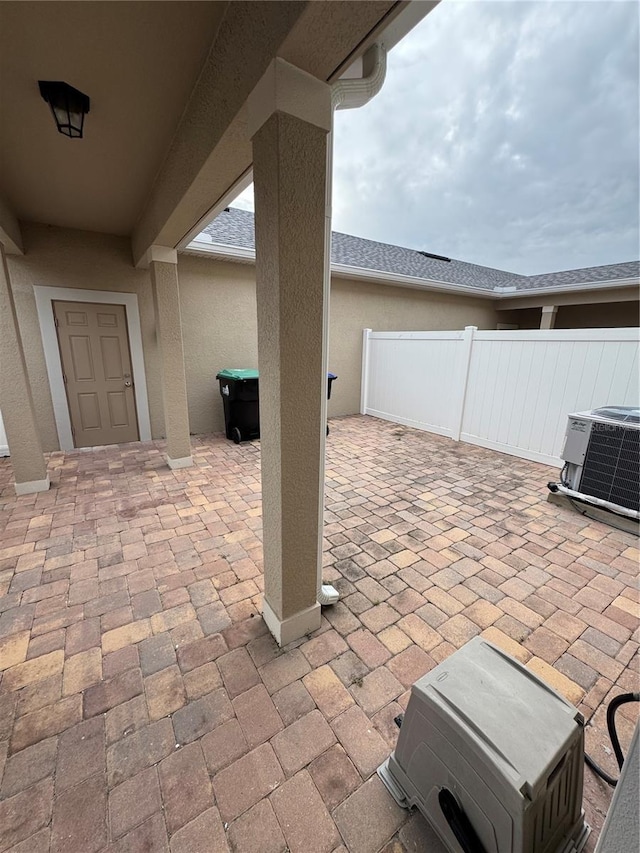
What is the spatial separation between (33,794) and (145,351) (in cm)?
494

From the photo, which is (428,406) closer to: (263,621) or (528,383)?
(528,383)

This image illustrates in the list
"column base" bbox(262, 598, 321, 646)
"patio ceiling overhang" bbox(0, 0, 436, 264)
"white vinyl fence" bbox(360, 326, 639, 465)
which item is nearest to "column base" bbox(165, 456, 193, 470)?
"patio ceiling overhang" bbox(0, 0, 436, 264)

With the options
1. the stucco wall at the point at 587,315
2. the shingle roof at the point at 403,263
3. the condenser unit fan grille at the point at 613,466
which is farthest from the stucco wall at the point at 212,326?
the stucco wall at the point at 587,315

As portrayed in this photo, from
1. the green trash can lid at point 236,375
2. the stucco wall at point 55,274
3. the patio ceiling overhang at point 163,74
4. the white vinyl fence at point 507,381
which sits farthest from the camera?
the green trash can lid at point 236,375

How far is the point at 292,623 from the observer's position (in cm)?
185

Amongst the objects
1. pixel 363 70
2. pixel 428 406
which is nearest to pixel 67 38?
pixel 363 70

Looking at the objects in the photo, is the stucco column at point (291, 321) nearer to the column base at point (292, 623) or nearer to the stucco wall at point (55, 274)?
the column base at point (292, 623)

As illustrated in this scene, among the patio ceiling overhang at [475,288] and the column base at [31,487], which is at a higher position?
the patio ceiling overhang at [475,288]

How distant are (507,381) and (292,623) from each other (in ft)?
15.1

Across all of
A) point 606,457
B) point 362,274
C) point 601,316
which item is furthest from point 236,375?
point 601,316

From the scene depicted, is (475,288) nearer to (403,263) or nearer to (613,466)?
(403,263)

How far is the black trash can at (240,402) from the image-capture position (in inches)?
206

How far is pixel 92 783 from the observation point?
1.26 m

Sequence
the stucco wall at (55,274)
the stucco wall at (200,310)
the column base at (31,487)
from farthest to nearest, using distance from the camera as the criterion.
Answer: the stucco wall at (200,310) → the stucco wall at (55,274) → the column base at (31,487)
